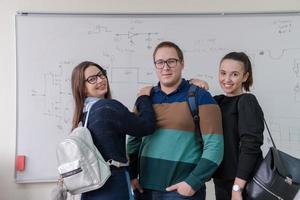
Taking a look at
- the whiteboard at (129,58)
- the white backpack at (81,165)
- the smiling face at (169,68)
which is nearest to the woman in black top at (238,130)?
the smiling face at (169,68)

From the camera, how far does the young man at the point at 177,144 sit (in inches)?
55.6

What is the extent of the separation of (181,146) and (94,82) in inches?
19.4

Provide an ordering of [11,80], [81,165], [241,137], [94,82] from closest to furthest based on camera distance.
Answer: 1. [81,165]
2. [241,137]
3. [94,82]
4. [11,80]

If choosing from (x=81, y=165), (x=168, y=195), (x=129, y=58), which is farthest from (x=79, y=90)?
(x=129, y=58)

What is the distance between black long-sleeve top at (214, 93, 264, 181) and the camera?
4.63 ft

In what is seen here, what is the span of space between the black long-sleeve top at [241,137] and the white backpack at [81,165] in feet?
1.75

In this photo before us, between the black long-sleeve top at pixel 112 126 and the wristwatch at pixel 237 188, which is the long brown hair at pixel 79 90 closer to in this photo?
the black long-sleeve top at pixel 112 126

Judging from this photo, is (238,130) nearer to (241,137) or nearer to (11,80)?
(241,137)

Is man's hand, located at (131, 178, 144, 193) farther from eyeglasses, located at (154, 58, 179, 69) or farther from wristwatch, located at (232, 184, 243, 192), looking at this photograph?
eyeglasses, located at (154, 58, 179, 69)

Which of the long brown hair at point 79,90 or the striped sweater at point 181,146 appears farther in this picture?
the long brown hair at point 79,90

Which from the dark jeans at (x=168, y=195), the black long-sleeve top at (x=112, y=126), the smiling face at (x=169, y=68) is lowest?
the dark jeans at (x=168, y=195)

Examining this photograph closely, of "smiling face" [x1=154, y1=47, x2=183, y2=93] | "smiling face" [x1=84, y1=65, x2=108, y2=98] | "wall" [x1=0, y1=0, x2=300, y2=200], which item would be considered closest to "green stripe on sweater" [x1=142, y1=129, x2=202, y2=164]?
"smiling face" [x1=154, y1=47, x2=183, y2=93]

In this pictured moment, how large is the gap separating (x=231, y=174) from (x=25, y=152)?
1.68 metres

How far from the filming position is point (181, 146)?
145cm
